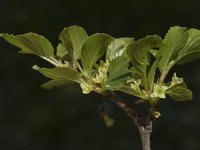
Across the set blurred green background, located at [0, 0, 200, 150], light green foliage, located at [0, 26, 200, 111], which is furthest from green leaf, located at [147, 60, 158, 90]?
blurred green background, located at [0, 0, 200, 150]

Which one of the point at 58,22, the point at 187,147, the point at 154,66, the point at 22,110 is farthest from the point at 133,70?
the point at 58,22

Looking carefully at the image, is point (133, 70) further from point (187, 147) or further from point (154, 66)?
point (187, 147)

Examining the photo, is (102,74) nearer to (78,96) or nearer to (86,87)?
(86,87)

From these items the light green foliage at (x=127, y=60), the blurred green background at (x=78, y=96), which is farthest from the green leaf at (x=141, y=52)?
the blurred green background at (x=78, y=96)

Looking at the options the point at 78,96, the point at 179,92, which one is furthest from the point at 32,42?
the point at 78,96

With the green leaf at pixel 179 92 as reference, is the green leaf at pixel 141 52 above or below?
above

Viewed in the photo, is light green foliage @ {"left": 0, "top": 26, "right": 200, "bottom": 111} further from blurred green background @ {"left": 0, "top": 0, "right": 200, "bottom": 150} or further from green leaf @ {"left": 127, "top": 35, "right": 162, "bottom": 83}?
blurred green background @ {"left": 0, "top": 0, "right": 200, "bottom": 150}

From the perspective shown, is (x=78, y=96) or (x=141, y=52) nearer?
(x=141, y=52)

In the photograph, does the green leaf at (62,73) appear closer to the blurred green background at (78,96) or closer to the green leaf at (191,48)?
the green leaf at (191,48)
